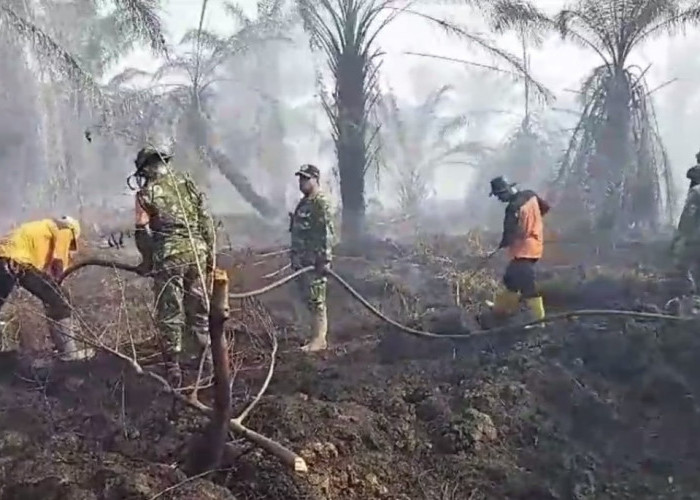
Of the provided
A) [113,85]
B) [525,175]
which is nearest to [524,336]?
[113,85]

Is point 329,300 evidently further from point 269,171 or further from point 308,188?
point 269,171

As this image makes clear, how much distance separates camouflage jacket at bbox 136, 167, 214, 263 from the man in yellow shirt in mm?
775

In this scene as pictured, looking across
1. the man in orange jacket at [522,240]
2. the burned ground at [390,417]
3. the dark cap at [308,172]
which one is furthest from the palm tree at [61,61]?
the man in orange jacket at [522,240]

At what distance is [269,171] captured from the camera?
24906 mm

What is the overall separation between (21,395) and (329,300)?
3876mm

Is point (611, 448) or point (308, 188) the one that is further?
point (308, 188)

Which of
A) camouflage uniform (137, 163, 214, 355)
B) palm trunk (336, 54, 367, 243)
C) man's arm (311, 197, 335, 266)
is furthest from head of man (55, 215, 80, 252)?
palm trunk (336, 54, 367, 243)

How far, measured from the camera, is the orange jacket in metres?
6.93

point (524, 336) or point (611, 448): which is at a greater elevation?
point (524, 336)

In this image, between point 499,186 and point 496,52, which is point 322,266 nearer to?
point 499,186

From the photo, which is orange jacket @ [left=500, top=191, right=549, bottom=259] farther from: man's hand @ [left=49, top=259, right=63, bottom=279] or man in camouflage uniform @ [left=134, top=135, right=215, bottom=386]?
man's hand @ [left=49, top=259, right=63, bottom=279]

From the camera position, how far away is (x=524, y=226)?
6.92 meters

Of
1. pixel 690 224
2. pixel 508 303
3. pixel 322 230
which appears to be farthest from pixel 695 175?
pixel 322 230

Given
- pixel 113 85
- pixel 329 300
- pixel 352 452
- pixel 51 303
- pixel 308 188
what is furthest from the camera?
pixel 113 85
